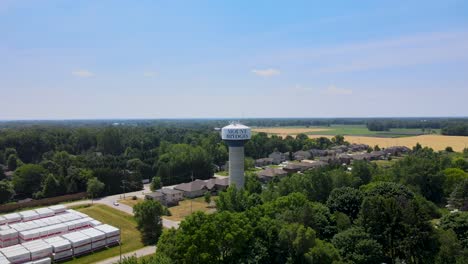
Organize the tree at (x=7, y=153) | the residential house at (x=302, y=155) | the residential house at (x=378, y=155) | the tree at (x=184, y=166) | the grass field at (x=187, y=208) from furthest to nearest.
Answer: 1. the residential house at (x=302, y=155)
2. the residential house at (x=378, y=155)
3. the tree at (x=7, y=153)
4. the tree at (x=184, y=166)
5. the grass field at (x=187, y=208)

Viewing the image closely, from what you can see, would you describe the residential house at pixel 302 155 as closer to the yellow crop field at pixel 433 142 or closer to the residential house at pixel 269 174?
the residential house at pixel 269 174

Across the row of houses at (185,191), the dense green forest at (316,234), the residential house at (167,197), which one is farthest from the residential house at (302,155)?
the dense green forest at (316,234)

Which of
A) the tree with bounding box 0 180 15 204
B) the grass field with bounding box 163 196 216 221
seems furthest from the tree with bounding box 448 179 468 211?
the tree with bounding box 0 180 15 204

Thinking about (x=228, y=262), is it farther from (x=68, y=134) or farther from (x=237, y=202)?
(x=68, y=134)

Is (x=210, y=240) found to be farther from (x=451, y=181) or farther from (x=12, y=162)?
(x=12, y=162)

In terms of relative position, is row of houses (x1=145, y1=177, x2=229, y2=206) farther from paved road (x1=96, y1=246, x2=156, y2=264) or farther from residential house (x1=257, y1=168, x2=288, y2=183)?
paved road (x1=96, y1=246, x2=156, y2=264)

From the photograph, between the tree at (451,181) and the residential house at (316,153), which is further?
the residential house at (316,153)

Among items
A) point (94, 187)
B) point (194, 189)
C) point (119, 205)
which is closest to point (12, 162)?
point (94, 187)
